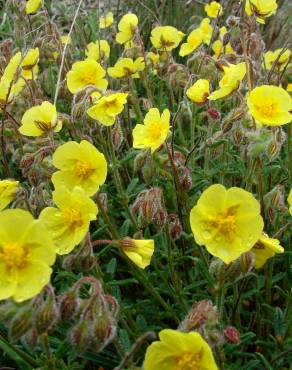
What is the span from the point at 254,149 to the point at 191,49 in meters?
1.61

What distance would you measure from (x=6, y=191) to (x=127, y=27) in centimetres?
165

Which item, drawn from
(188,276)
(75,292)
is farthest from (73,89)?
(75,292)

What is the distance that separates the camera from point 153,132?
2.26 meters

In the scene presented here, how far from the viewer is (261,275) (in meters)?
2.42

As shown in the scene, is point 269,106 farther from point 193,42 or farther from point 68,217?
point 193,42

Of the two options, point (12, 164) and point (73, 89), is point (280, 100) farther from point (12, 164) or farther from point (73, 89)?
point (12, 164)

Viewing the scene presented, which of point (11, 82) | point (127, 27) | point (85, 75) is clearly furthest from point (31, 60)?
point (127, 27)

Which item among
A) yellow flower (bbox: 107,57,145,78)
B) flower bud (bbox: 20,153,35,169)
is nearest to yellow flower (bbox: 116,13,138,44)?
yellow flower (bbox: 107,57,145,78)

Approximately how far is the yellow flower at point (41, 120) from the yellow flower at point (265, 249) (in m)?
0.98

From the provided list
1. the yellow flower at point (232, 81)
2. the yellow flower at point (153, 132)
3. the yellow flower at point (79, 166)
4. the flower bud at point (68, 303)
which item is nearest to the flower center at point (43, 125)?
the yellow flower at point (79, 166)

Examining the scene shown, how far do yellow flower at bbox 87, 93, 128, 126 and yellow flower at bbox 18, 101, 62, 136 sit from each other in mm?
183

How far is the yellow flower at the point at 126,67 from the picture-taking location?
2942mm

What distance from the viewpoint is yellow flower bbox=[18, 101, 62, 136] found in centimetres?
222

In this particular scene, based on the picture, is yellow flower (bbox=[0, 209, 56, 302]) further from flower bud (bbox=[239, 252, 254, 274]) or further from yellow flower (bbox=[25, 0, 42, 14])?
yellow flower (bbox=[25, 0, 42, 14])
